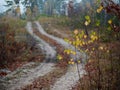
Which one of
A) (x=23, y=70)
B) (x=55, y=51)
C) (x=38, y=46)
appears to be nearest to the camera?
(x=23, y=70)

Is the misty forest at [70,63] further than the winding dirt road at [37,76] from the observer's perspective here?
No

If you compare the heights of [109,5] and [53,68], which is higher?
[109,5]

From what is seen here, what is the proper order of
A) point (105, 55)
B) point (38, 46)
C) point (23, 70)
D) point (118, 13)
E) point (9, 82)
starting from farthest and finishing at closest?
point (38, 46), point (105, 55), point (23, 70), point (9, 82), point (118, 13)

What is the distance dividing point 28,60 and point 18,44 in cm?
475

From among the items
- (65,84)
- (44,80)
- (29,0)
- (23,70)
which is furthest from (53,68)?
(29,0)

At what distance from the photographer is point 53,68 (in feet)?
64.4

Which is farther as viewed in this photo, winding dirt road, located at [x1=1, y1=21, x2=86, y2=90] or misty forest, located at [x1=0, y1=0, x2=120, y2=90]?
winding dirt road, located at [x1=1, y1=21, x2=86, y2=90]

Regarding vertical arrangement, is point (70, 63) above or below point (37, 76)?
below

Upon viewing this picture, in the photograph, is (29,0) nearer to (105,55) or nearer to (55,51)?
(55,51)

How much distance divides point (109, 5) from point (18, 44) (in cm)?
2133

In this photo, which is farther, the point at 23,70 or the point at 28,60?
the point at 28,60

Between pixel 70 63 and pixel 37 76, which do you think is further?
pixel 70 63

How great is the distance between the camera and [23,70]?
19.0m


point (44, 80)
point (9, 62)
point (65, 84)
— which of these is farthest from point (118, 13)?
point (9, 62)
